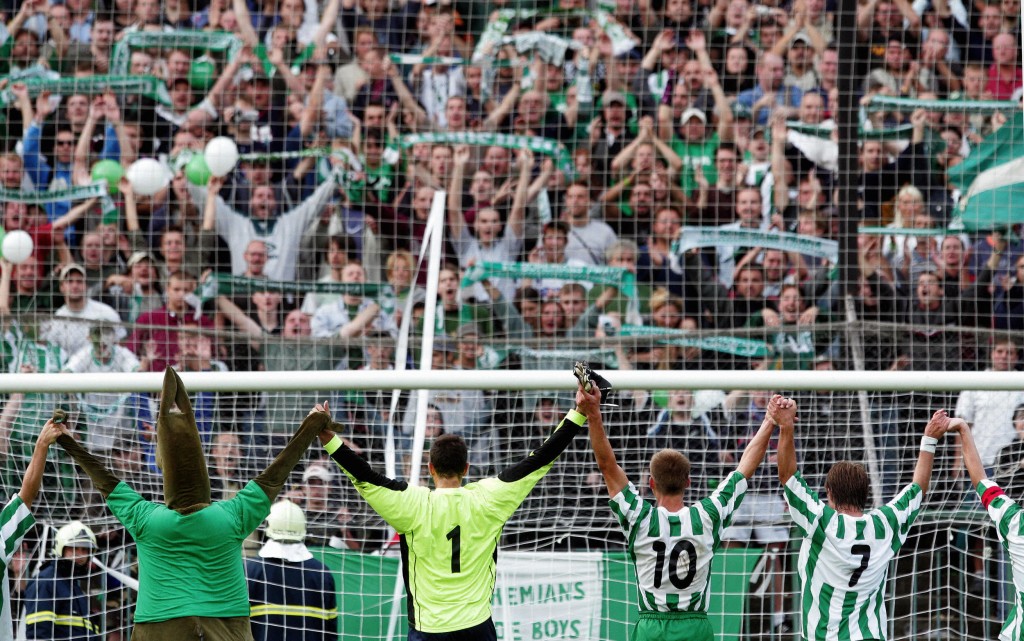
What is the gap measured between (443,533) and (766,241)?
508cm

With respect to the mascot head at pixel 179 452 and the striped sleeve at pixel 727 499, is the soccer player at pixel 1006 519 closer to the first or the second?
the striped sleeve at pixel 727 499

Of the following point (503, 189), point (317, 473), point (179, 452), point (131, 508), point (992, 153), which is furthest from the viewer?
point (503, 189)

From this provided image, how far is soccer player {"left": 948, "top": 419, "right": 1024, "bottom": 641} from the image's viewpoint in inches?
231

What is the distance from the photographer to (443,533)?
559 cm

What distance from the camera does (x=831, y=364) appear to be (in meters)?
9.21

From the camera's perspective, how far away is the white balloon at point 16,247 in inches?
382

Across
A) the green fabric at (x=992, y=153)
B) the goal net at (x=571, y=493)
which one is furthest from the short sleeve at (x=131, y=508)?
the green fabric at (x=992, y=153)

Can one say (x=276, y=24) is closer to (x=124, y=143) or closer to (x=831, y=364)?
(x=124, y=143)

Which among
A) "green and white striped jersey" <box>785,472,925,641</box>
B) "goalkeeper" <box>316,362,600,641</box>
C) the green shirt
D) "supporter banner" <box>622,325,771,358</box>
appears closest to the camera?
the green shirt

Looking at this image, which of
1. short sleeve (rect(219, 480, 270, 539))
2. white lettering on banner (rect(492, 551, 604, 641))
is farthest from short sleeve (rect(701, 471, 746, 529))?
short sleeve (rect(219, 480, 270, 539))

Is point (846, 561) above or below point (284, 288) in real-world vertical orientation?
below

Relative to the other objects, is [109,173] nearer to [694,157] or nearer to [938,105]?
[694,157]

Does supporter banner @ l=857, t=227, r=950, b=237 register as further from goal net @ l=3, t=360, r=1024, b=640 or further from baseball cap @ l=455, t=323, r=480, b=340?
baseball cap @ l=455, t=323, r=480, b=340

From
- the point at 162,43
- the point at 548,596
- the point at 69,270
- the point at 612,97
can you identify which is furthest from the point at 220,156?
the point at 548,596
